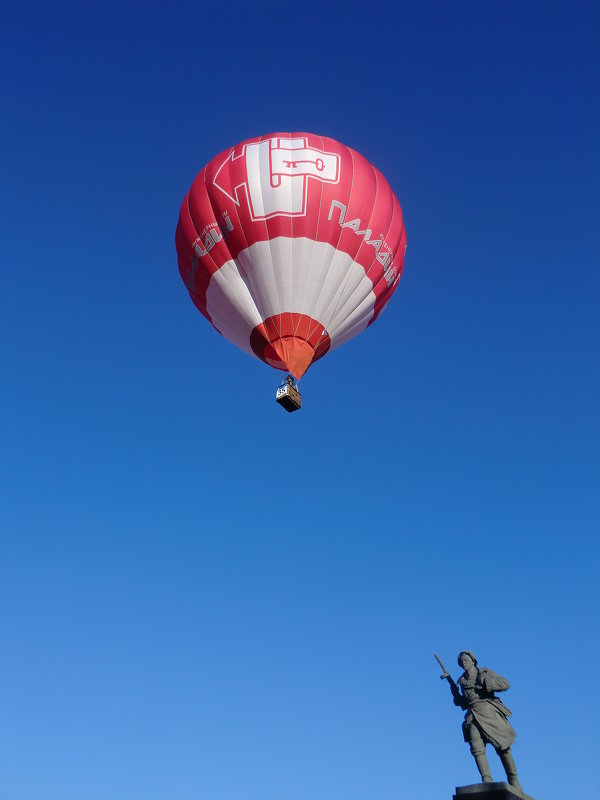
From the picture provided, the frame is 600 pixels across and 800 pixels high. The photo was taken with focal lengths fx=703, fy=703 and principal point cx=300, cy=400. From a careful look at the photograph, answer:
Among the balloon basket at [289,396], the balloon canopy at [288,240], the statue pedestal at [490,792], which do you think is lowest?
the statue pedestal at [490,792]

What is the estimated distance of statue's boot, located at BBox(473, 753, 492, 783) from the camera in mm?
12559

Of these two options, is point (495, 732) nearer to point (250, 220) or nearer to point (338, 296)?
point (338, 296)

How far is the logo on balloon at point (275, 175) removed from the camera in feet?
82.6

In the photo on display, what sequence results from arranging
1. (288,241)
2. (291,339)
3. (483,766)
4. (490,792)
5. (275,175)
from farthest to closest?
(291,339) < (275,175) < (288,241) < (483,766) < (490,792)

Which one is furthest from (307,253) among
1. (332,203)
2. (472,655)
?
(472,655)

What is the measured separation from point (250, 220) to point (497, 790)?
19.5 m

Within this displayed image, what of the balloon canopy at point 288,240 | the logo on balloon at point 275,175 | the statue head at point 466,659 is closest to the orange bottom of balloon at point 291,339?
the balloon canopy at point 288,240

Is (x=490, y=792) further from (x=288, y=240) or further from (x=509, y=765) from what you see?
(x=288, y=240)

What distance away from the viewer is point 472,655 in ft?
45.3

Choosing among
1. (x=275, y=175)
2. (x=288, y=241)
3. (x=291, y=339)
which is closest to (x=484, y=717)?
(x=291, y=339)

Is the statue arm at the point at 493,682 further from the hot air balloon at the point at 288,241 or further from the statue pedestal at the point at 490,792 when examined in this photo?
the hot air balloon at the point at 288,241

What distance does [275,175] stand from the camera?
25.5 meters

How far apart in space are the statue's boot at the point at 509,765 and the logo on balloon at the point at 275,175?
60.2 feet

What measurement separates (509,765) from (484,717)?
0.90m
